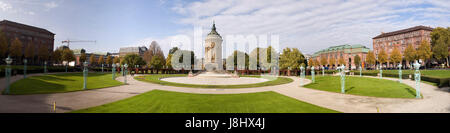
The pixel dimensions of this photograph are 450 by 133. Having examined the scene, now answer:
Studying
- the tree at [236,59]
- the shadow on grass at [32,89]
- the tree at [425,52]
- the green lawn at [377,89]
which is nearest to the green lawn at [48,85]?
the shadow on grass at [32,89]

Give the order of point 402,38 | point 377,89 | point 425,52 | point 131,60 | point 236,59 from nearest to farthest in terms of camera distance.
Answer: point 377,89, point 425,52, point 131,60, point 236,59, point 402,38

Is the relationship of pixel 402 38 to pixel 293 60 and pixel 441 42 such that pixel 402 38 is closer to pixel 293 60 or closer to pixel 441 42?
pixel 441 42

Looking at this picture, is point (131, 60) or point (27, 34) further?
point (27, 34)

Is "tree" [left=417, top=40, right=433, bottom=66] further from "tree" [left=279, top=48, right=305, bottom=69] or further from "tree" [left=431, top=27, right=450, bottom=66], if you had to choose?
"tree" [left=279, top=48, right=305, bottom=69]

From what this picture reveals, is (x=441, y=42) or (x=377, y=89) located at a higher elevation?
(x=441, y=42)

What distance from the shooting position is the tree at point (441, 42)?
54.4 meters

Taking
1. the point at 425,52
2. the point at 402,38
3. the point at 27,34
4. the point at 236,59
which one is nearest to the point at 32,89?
the point at 236,59

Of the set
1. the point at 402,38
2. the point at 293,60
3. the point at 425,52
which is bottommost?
the point at 293,60

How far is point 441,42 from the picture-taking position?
54.9 m

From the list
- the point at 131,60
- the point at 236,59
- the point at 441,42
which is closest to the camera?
the point at 441,42

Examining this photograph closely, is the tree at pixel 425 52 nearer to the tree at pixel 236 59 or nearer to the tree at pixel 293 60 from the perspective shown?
the tree at pixel 293 60

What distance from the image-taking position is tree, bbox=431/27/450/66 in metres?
54.4
